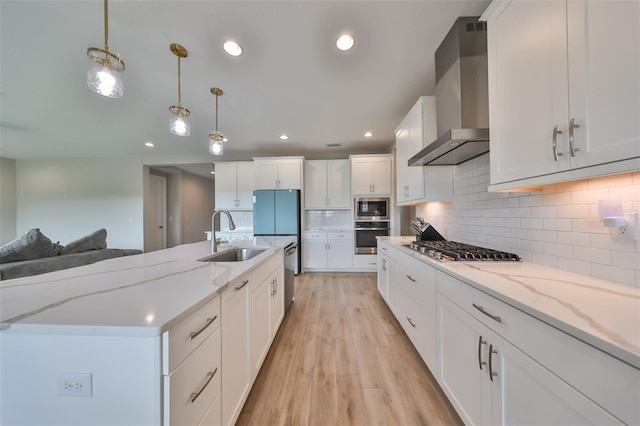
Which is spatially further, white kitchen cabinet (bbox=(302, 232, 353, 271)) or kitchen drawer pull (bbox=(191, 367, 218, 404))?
white kitchen cabinet (bbox=(302, 232, 353, 271))

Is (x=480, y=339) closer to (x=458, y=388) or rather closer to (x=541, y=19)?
(x=458, y=388)

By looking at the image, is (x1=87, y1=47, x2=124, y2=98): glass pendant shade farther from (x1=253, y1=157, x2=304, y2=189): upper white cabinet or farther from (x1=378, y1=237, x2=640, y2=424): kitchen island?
(x1=253, y1=157, x2=304, y2=189): upper white cabinet

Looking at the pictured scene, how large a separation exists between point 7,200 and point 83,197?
1.80m

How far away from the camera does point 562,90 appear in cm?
86

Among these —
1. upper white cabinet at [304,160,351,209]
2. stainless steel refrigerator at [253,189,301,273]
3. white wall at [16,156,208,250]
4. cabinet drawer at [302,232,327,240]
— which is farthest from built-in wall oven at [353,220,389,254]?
white wall at [16,156,208,250]

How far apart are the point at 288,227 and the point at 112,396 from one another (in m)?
3.45

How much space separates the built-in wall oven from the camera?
13.6 ft

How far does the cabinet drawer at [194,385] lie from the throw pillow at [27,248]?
304 centimetres

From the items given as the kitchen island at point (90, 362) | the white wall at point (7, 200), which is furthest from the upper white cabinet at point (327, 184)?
the white wall at point (7, 200)

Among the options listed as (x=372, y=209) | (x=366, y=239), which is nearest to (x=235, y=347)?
(x=366, y=239)

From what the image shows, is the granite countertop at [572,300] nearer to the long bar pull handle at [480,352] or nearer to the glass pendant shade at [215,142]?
the long bar pull handle at [480,352]

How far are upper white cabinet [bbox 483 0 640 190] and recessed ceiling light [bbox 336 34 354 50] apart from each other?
90 centimetres

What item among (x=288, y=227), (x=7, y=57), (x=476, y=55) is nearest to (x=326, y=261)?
(x=288, y=227)

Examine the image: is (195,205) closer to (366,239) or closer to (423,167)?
(366,239)
